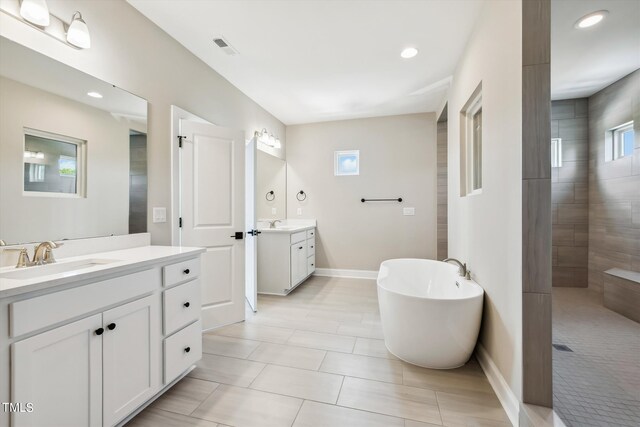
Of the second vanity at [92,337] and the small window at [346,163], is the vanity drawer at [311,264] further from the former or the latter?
the second vanity at [92,337]

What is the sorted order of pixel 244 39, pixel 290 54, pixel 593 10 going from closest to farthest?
pixel 593 10 → pixel 244 39 → pixel 290 54

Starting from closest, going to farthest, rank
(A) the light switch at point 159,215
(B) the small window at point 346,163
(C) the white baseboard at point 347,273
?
(A) the light switch at point 159,215 → (C) the white baseboard at point 347,273 → (B) the small window at point 346,163

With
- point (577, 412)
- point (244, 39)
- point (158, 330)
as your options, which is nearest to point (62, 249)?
point (158, 330)

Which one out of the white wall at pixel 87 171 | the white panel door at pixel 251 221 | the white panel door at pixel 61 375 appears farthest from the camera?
the white panel door at pixel 251 221

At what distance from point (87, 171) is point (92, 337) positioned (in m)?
1.08

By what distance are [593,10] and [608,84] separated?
173 centimetres

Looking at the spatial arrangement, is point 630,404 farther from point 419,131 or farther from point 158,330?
point 419,131

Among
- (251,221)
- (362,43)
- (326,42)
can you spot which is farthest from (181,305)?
(362,43)

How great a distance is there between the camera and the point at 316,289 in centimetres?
381

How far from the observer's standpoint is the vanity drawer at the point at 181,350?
1573 mm

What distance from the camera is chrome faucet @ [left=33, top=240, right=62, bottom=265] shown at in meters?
1.37

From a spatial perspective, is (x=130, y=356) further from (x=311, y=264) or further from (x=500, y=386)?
(x=311, y=264)

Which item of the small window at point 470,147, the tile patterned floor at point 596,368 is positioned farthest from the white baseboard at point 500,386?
the small window at point 470,147

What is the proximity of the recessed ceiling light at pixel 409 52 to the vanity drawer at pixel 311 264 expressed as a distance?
2945 millimetres
